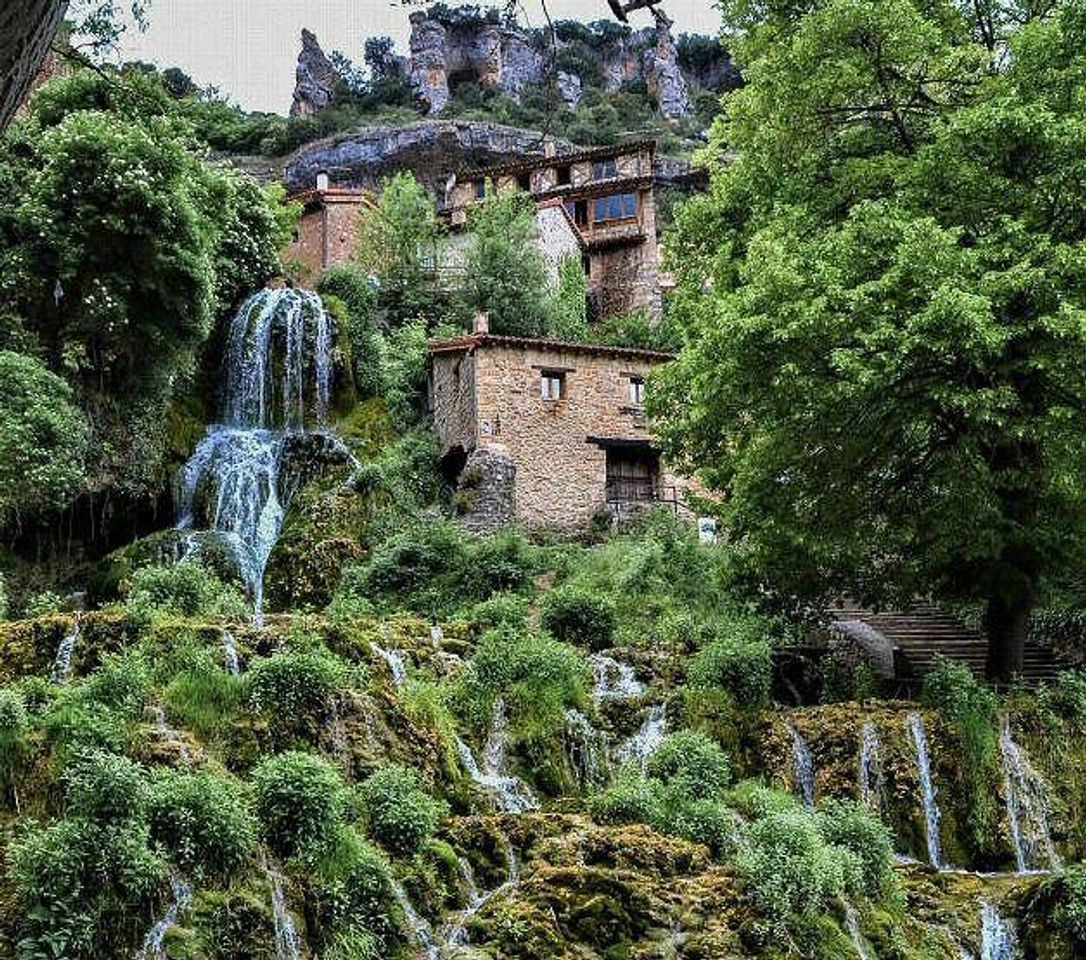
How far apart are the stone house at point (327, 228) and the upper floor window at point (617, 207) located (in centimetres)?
893

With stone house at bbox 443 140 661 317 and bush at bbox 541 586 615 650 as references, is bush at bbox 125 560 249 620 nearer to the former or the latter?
bush at bbox 541 586 615 650

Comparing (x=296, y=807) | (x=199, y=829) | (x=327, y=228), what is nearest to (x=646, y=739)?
(x=296, y=807)

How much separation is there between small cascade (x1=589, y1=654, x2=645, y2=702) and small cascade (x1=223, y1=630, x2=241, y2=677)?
16.8 ft

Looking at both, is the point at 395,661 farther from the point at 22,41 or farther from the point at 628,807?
the point at 22,41

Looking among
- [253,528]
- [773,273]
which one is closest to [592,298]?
[253,528]

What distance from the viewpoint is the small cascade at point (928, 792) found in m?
14.2

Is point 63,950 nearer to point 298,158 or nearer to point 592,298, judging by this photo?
point 592,298

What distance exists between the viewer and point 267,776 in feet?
32.1

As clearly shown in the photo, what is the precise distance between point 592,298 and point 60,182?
25720 millimetres

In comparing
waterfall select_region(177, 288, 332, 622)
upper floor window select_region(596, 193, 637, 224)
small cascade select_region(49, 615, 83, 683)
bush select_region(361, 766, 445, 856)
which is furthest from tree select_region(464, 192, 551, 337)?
bush select_region(361, 766, 445, 856)

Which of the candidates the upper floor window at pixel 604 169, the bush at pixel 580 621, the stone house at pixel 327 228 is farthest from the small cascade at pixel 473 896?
the upper floor window at pixel 604 169

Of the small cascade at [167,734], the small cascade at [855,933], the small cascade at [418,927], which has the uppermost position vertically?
the small cascade at [167,734]

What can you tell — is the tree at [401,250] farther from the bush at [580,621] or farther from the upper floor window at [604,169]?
the bush at [580,621]

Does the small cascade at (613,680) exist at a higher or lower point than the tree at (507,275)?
lower
